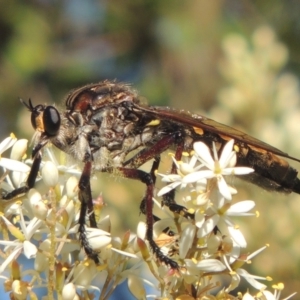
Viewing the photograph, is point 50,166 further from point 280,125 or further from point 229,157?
point 280,125

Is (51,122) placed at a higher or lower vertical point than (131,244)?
higher

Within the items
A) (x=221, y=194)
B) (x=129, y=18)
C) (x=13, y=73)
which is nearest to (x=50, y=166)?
(x=221, y=194)

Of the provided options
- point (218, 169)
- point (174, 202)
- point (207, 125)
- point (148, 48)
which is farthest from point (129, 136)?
point (148, 48)

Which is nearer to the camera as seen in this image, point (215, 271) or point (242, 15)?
point (215, 271)

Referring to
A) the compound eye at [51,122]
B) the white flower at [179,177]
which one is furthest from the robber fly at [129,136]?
the white flower at [179,177]

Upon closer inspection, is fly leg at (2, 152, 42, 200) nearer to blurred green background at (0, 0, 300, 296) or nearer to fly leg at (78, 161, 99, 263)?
fly leg at (78, 161, 99, 263)

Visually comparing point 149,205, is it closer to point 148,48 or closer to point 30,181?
point 30,181
